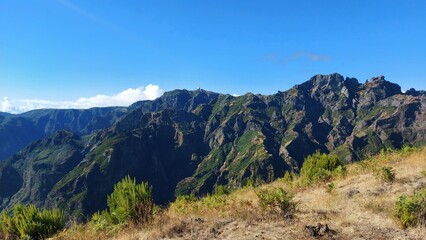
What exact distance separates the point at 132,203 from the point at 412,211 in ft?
35.0

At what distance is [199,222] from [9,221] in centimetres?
1161

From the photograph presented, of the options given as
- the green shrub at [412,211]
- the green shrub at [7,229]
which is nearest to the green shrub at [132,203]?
the green shrub at [7,229]

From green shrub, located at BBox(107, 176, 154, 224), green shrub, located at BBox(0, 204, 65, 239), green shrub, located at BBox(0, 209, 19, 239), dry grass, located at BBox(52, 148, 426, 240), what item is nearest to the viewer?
dry grass, located at BBox(52, 148, 426, 240)

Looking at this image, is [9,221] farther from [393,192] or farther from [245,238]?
[393,192]

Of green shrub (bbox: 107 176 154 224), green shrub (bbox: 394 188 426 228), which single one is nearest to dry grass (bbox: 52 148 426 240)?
green shrub (bbox: 394 188 426 228)

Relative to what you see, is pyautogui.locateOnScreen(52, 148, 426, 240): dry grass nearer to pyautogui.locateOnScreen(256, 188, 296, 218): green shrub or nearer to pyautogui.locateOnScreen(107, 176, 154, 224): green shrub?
pyautogui.locateOnScreen(256, 188, 296, 218): green shrub

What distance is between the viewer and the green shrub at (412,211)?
11195mm

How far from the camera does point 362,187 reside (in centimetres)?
1728

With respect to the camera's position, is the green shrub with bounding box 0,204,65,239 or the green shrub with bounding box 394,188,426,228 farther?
the green shrub with bounding box 0,204,65,239

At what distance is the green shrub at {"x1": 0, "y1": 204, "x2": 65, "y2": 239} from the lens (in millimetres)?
17344

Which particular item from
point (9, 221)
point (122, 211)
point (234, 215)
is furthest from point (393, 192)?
point (9, 221)

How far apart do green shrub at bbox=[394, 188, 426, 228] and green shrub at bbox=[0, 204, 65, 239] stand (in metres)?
16.1

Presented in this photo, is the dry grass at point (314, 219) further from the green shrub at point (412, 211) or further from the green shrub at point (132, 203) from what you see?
the green shrub at point (132, 203)

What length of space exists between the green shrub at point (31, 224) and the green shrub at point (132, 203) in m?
5.00
